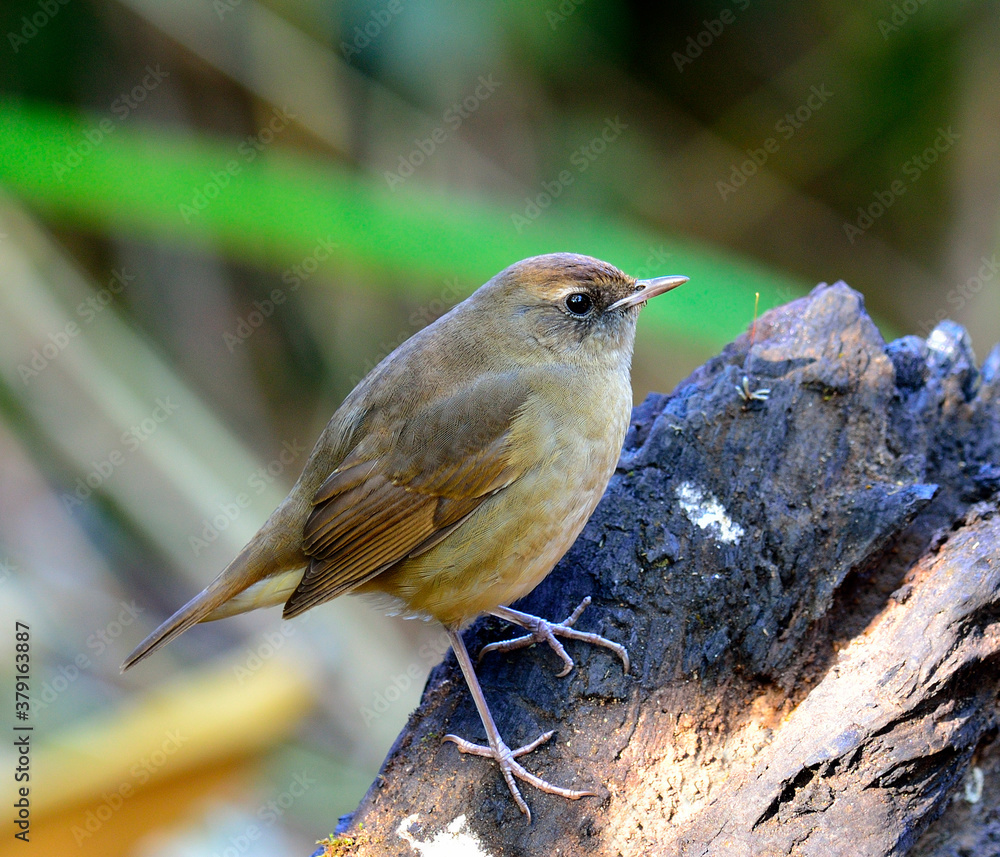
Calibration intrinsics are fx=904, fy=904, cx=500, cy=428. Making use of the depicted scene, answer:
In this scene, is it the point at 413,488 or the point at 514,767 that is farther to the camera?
the point at 413,488

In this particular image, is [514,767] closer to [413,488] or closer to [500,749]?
[500,749]

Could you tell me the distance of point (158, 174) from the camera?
18.1 feet

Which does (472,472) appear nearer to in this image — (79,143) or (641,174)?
(79,143)

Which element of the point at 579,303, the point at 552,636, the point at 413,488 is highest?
the point at 579,303

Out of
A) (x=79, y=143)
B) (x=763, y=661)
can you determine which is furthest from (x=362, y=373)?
(x=763, y=661)

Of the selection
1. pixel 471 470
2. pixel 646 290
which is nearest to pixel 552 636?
pixel 471 470

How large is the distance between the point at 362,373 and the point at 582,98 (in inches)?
102

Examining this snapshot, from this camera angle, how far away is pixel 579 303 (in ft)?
11.0

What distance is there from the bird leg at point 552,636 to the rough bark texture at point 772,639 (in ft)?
0.14

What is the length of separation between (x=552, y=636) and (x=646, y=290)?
1.31m

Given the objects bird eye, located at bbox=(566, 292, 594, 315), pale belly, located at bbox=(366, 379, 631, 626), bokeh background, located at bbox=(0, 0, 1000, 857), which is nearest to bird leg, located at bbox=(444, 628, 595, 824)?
pale belly, located at bbox=(366, 379, 631, 626)

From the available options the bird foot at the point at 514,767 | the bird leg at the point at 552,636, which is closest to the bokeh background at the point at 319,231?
the bird leg at the point at 552,636

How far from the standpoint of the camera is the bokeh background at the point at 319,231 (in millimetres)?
5449

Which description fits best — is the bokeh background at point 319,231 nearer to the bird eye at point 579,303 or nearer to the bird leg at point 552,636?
the bird eye at point 579,303
